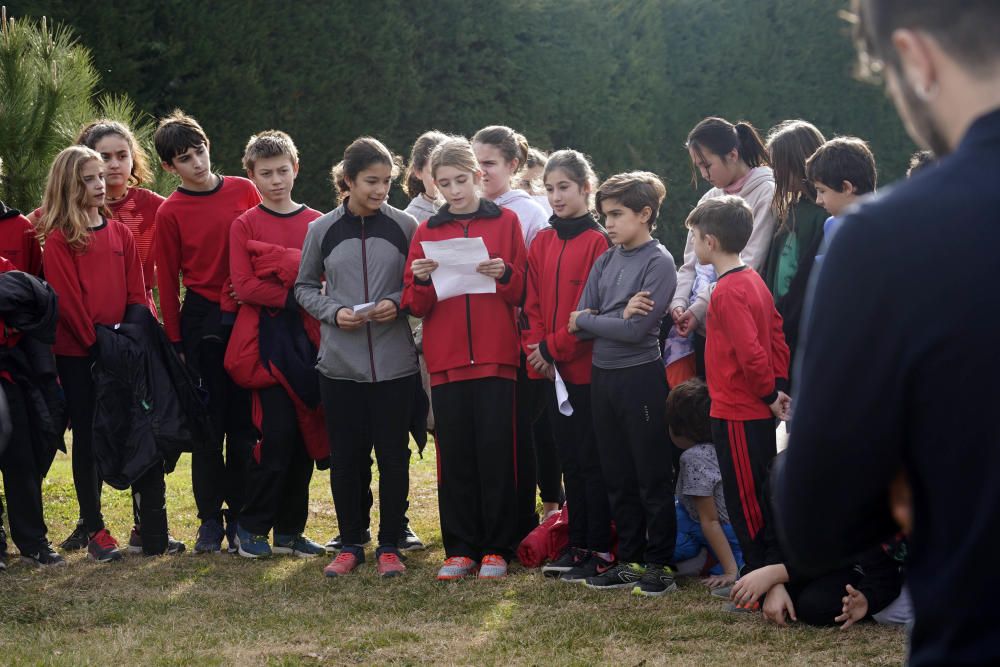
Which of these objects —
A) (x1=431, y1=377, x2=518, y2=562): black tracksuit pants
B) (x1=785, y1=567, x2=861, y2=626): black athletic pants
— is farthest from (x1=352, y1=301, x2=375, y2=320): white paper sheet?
(x1=785, y1=567, x2=861, y2=626): black athletic pants

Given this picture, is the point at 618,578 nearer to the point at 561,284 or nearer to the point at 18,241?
the point at 561,284

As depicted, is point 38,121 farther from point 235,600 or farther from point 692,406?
point 692,406

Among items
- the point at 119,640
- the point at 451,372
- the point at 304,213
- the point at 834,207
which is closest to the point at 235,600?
the point at 119,640

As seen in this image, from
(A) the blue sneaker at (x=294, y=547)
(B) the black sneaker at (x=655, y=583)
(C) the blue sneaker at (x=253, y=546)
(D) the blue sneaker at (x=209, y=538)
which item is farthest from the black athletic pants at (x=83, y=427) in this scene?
(B) the black sneaker at (x=655, y=583)

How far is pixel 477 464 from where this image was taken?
5531 millimetres

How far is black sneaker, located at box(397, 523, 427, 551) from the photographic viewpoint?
19.9 ft

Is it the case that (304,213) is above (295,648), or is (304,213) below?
above

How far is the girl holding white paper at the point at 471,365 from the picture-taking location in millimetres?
5375

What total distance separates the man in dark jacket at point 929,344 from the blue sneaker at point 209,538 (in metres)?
5.10

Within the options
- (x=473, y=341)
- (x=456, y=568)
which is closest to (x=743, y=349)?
(x=473, y=341)

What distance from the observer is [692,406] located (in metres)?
5.01

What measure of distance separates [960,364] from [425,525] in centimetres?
556

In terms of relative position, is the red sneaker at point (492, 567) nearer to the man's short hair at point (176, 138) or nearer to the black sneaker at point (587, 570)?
the black sneaker at point (587, 570)

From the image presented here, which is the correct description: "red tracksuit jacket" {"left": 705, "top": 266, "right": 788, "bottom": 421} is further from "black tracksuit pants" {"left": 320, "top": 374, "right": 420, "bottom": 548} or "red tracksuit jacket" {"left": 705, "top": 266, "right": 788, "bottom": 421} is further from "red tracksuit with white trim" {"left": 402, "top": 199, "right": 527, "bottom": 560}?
"black tracksuit pants" {"left": 320, "top": 374, "right": 420, "bottom": 548}
